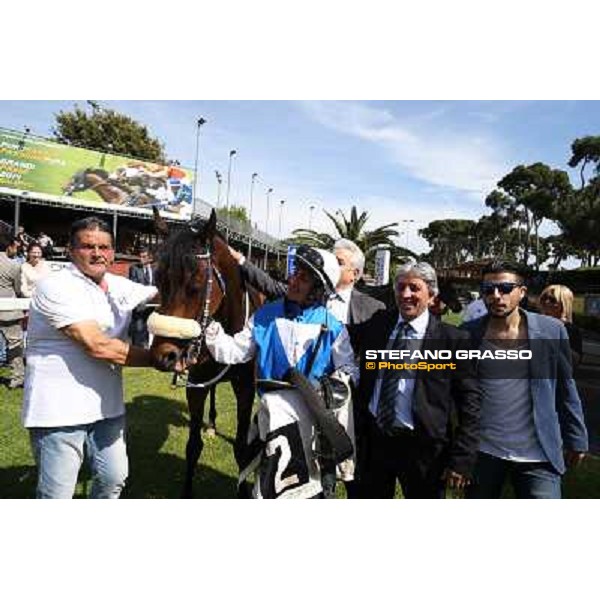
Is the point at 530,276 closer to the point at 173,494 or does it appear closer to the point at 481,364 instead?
the point at 481,364

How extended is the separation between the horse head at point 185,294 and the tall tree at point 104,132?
2.18 feet

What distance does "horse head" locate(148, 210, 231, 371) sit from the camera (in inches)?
83.0

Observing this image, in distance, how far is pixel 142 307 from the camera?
8.23 feet

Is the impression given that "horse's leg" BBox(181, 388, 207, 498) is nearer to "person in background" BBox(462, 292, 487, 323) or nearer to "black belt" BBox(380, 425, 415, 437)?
"black belt" BBox(380, 425, 415, 437)

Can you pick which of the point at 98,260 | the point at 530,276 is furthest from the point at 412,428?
the point at 98,260

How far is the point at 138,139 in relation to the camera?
3.20 m

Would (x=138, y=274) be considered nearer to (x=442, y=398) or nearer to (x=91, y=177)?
(x=91, y=177)

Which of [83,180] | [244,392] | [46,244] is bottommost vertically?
[244,392]

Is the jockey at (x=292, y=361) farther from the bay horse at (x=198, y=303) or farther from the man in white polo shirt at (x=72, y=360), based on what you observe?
the man in white polo shirt at (x=72, y=360)

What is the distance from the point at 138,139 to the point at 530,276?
2.70 metres

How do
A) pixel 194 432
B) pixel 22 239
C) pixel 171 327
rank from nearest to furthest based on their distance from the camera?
pixel 171 327
pixel 194 432
pixel 22 239

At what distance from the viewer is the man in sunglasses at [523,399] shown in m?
2.37

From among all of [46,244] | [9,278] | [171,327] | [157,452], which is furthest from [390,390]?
[9,278]

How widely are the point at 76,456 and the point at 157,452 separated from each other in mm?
1938
